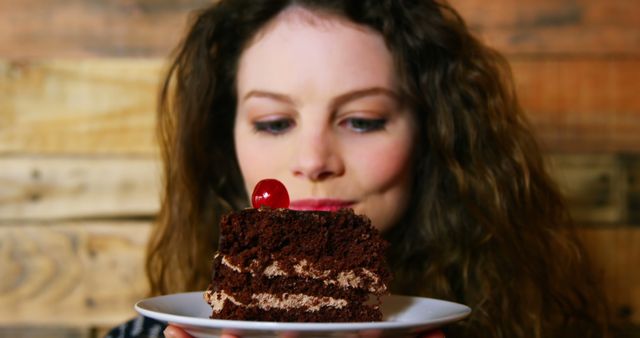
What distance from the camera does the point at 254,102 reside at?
2201mm

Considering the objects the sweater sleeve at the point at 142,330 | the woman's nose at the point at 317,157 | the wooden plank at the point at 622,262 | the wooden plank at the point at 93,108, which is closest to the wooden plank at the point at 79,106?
the wooden plank at the point at 93,108

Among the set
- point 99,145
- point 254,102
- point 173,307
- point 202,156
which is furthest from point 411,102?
point 99,145

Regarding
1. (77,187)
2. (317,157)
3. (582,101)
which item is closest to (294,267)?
(317,157)

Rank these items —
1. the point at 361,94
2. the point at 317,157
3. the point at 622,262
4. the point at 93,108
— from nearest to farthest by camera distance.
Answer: the point at 317,157 → the point at 361,94 → the point at 622,262 → the point at 93,108

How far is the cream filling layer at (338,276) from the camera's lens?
1.69 meters

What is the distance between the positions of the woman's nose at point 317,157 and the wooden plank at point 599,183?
110 cm

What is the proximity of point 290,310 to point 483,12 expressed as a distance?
1570 mm

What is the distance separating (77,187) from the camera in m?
2.89

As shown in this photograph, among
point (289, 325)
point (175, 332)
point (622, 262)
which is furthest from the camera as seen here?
point (622, 262)

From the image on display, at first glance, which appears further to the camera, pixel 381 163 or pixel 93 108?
pixel 93 108

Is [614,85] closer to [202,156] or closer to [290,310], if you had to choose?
[202,156]

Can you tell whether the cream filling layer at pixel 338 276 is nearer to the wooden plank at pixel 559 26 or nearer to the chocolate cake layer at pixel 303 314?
the chocolate cake layer at pixel 303 314

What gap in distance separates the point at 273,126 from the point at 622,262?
4.72 feet

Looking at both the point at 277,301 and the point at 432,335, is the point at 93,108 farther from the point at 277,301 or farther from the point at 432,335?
the point at 432,335
